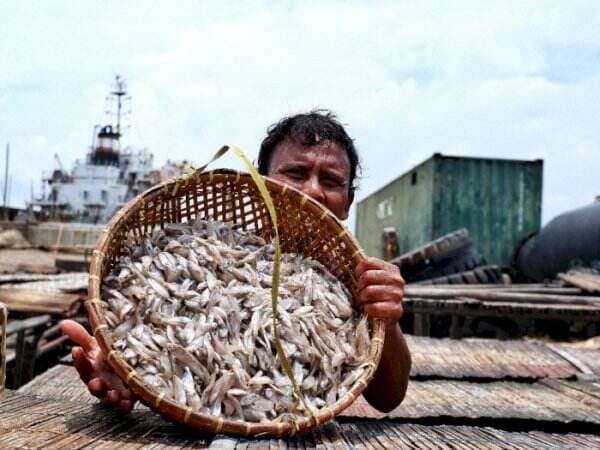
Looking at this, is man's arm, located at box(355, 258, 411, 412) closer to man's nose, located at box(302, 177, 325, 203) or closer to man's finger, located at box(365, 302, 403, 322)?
man's finger, located at box(365, 302, 403, 322)

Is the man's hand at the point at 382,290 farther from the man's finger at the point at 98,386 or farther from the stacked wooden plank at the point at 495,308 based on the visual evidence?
the stacked wooden plank at the point at 495,308

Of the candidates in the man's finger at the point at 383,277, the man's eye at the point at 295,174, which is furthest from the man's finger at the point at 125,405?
the man's eye at the point at 295,174

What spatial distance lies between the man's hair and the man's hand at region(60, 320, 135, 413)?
133 cm

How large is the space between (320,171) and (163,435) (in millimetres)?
1413

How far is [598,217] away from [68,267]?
39.8 ft

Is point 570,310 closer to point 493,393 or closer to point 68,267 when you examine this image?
Answer: point 493,393

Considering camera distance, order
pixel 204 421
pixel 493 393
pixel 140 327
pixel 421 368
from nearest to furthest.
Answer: pixel 204 421
pixel 140 327
pixel 493 393
pixel 421 368

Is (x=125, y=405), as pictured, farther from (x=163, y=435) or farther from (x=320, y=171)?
(x=320, y=171)

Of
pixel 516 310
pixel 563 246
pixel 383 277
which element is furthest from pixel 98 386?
pixel 563 246

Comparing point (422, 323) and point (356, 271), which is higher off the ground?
point (356, 271)

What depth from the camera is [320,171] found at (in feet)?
9.14

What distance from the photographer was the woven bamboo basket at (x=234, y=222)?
5.68 feet

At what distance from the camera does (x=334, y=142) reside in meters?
2.89

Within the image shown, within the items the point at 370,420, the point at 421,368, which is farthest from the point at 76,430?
the point at 421,368
